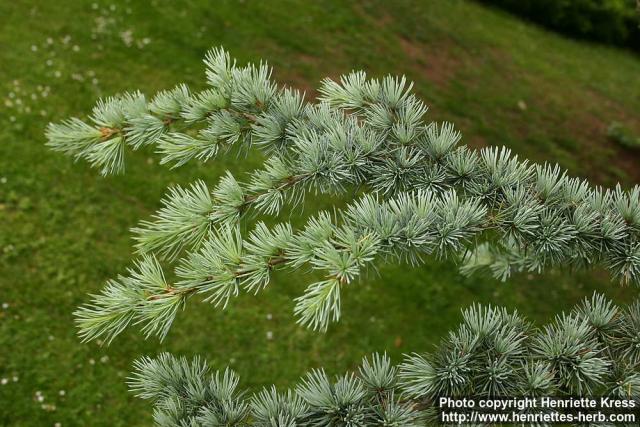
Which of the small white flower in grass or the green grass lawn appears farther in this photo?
the green grass lawn

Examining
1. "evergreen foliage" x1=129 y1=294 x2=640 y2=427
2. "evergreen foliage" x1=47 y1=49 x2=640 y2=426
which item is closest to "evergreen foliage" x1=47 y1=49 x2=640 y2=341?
"evergreen foliage" x1=47 y1=49 x2=640 y2=426

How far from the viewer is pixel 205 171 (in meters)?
5.47

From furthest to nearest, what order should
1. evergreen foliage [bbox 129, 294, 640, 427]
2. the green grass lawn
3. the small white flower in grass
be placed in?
the green grass lawn < the small white flower in grass < evergreen foliage [bbox 129, 294, 640, 427]

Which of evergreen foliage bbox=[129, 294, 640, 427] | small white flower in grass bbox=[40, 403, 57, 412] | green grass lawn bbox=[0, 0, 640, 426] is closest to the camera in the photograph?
evergreen foliage bbox=[129, 294, 640, 427]

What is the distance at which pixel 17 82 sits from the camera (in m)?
5.41

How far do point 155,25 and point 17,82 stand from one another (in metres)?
2.08

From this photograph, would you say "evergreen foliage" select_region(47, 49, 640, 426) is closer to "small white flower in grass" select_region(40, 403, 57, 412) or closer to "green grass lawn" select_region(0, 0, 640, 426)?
"green grass lawn" select_region(0, 0, 640, 426)

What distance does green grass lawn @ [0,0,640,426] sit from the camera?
390cm

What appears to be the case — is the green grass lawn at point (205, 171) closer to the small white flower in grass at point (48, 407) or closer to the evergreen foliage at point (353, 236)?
the small white flower in grass at point (48, 407)

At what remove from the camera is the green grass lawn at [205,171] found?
3.90 metres

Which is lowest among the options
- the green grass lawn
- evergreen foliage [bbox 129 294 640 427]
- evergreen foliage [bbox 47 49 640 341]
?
evergreen foliage [bbox 129 294 640 427]

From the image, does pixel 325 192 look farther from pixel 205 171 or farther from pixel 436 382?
pixel 205 171

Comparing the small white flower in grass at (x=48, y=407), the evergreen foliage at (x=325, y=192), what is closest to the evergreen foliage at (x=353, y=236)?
the evergreen foliage at (x=325, y=192)

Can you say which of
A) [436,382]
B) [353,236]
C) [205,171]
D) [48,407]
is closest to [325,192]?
[353,236]
